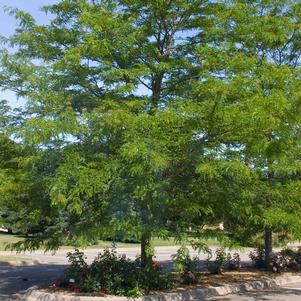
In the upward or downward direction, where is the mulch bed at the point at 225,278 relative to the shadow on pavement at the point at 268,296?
upward

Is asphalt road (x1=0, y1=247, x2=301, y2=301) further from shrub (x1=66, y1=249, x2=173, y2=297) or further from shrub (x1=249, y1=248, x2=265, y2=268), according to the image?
shrub (x1=249, y1=248, x2=265, y2=268)

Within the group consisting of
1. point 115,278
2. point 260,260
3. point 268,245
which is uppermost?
point 268,245

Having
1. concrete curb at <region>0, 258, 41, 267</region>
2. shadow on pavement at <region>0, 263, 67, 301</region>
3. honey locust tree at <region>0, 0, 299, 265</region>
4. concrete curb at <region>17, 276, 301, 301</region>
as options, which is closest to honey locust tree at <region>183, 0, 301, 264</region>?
honey locust tree at <region>0, 0, 299, 265</region>

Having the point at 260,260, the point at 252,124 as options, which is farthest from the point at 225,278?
the point at 252,124

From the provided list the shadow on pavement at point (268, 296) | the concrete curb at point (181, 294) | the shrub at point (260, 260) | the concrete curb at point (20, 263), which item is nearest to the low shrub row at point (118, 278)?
the concrete curb at point (181, 294)

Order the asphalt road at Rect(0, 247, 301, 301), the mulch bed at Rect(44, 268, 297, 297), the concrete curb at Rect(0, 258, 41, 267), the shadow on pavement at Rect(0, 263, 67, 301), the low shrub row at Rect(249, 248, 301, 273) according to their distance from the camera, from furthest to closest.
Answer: the concrete curb at Rect(0, 258, 41, 267)
the low shrub row at Rect(249, 248, 301, 273)
the shadow on pavement at Rect(0, 263, 67, 301)
the asphalt road at Rect(0, 247, 301, 301)
the mulch bed at Rect(44, 268, 297, 297)

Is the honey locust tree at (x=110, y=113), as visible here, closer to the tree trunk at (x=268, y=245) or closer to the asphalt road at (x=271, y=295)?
the asphalt road at (x=271, y=295)

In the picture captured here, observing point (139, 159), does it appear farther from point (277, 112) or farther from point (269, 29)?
point (269, 29)

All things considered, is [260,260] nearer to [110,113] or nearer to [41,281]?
[41,281]

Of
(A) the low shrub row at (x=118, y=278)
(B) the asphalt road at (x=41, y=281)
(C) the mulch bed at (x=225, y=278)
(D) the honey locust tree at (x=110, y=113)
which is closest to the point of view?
(D) the honey locust tree at (x=110, y=113)

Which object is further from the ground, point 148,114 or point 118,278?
point 148,114

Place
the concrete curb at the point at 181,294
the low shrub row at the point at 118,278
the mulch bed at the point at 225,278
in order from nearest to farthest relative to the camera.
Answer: the concrete curb at the point at 181,294 < the low shrub row at the point at 118,278 < the mulch bed at the point at 225,278

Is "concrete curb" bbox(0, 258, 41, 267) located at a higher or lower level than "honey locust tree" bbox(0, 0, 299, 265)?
lower

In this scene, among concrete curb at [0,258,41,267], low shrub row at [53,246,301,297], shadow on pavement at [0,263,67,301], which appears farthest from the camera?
concrete curb at [0,258,41,267]
